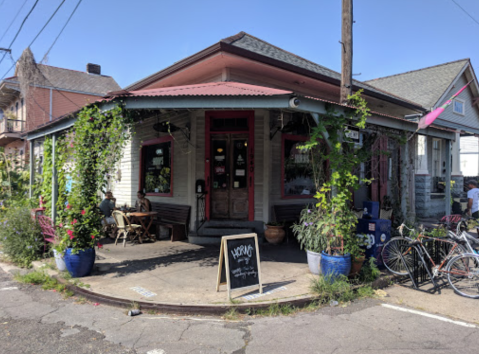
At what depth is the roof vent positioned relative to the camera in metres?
27.8

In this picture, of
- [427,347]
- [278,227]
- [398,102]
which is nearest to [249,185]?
[278,227]

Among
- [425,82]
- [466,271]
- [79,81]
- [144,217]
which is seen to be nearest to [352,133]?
[466,271]

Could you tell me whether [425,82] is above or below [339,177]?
above

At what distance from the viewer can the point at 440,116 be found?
15.7 meters

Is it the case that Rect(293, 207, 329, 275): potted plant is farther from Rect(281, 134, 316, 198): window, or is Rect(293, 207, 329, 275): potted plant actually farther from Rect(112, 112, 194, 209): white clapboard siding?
Rect(112, 112, 194, 209): white clapboard siding

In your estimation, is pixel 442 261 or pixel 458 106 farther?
pixel 458 106

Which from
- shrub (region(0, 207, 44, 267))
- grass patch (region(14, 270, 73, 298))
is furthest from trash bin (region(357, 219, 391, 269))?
shrub (region(0, 207, 44, 267))

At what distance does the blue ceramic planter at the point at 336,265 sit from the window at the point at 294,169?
3.91 metres

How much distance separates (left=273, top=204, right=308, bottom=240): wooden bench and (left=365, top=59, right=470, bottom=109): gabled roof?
30.4 ft

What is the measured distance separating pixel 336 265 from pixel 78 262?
4.19 m

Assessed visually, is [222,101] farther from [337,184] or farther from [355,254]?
[355,254]

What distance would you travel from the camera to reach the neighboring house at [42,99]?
20906 millimetres

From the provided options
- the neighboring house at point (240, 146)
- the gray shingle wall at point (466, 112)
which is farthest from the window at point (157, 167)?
the gray shingle wall at point (466, 112)

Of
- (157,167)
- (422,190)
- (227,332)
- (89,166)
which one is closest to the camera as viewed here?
(227,332)
